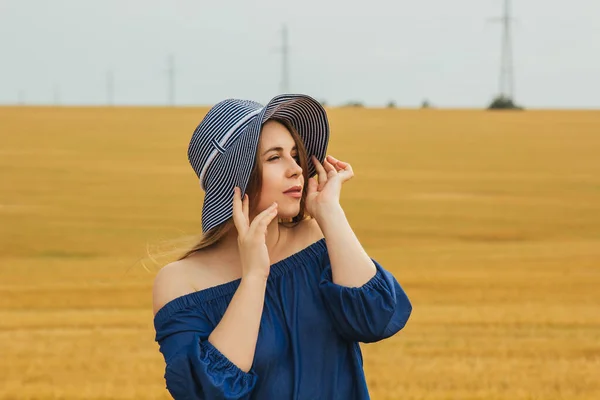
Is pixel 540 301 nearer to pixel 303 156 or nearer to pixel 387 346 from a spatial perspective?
pixel 387 346

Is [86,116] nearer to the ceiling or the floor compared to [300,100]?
nearer to the floor

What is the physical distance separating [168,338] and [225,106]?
0.56m

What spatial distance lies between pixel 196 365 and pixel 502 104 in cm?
3818

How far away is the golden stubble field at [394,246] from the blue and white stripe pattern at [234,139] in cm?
25

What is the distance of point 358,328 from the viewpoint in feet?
8.69

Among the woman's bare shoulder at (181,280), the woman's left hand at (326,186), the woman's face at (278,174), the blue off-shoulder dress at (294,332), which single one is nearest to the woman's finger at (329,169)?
the woman's left hand at (326,186)

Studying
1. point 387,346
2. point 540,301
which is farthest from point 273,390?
point 540,301

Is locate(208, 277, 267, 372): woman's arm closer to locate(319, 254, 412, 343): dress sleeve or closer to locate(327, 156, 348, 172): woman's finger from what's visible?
locate(319, 254, 412, 343): dress sleeve

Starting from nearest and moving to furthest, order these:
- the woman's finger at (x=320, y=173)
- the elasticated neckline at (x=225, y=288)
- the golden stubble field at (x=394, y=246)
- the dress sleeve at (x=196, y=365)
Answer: the dress sleeve at (x=196, y=365) → the elasticated neckline at (x=225, y=288) → the woman's finger at (x=320, y=173) → the golden stubble field at (x=394, y=246)

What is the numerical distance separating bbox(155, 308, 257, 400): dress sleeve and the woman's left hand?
37 centimetres

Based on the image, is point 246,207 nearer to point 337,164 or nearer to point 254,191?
point 254,191

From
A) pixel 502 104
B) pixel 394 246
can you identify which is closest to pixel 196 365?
pixel 394 246

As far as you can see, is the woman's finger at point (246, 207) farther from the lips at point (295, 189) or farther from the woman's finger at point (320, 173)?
the woman's finger at point (320, 173)

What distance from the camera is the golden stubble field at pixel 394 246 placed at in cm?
737
